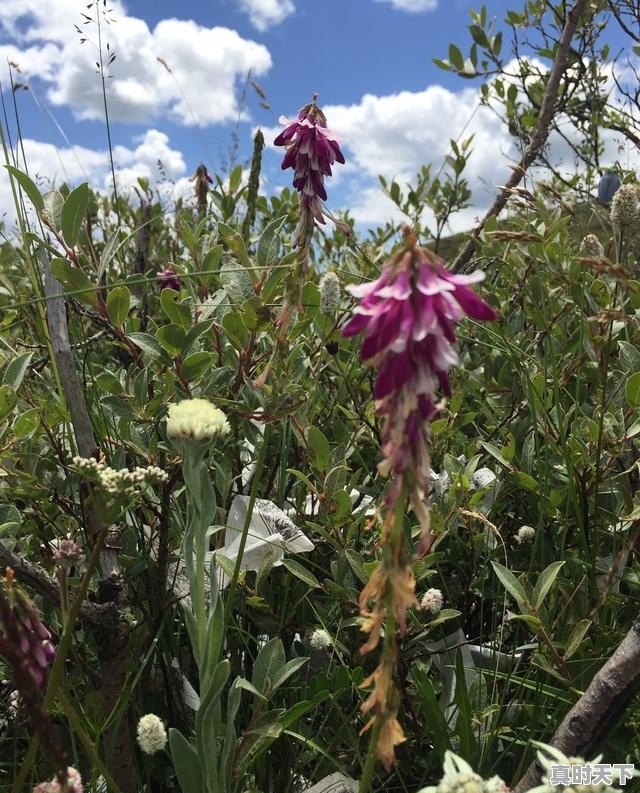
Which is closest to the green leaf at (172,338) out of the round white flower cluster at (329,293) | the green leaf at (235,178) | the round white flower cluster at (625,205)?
the round white flower cluster at (329,293)

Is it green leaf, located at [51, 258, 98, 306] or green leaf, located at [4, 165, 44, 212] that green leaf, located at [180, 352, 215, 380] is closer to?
green leaf, located at [51, 258, 98, 306]

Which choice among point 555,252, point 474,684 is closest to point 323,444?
point 474,684

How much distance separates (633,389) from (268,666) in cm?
92

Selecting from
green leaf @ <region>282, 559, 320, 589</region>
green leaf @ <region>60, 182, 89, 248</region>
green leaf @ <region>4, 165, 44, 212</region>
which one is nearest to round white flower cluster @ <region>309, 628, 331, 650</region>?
green leaf @ <region>282, 559, 320, 589</region>

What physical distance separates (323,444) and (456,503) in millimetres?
304

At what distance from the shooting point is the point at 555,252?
207cm

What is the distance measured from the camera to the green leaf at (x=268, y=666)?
1.14 meters

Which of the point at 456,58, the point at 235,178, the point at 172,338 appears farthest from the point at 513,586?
the point at 456,58

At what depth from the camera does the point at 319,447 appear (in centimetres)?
152

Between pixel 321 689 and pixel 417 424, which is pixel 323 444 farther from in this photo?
pixel 417 424

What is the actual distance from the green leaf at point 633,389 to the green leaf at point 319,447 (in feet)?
2.10

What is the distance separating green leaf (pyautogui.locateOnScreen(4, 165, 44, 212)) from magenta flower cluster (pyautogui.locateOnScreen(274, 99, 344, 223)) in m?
0.47

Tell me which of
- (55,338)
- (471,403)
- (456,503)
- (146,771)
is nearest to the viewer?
(146,771)

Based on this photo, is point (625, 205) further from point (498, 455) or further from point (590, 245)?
point (498, 455)
